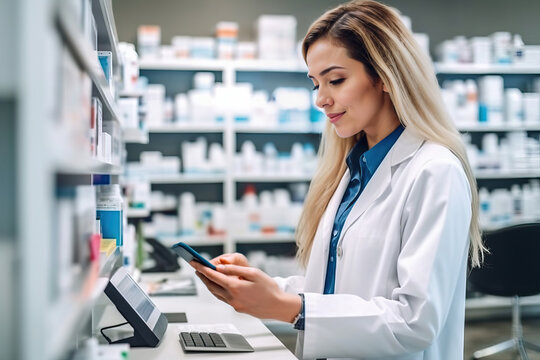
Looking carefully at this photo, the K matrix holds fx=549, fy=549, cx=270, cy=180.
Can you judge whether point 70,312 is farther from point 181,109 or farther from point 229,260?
point 181,109

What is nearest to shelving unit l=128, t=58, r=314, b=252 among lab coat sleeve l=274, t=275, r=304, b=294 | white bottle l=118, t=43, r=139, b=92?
white bottle l=118, t=43, r=139, b=92

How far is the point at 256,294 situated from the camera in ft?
4.53

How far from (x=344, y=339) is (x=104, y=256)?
2.12 feet

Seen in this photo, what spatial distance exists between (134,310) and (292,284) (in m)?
0.59

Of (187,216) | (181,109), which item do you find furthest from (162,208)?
(181,109)

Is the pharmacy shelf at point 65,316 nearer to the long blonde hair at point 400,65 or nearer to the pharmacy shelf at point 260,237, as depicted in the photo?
the long blonde hair at point 400,65

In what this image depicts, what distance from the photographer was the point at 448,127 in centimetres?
161

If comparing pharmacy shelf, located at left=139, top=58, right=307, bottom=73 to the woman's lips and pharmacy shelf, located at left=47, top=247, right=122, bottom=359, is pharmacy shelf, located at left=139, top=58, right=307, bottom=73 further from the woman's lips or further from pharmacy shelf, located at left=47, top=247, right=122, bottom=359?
pharmacy shelf, located at left=47, top=247, right=122, bottom=359

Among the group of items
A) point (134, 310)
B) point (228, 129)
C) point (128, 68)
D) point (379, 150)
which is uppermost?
point (128, 68)

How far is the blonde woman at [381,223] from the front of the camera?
138cm

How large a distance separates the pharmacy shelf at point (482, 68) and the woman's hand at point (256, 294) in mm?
4214

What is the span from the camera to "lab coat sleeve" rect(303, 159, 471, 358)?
1363mm

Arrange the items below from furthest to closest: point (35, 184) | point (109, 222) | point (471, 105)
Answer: point (471, 105) → point (109, 222) → point (35, 184)

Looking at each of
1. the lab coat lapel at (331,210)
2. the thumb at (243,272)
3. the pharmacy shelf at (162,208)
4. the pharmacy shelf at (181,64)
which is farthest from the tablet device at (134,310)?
the pharmacy shelf at (181,64)
